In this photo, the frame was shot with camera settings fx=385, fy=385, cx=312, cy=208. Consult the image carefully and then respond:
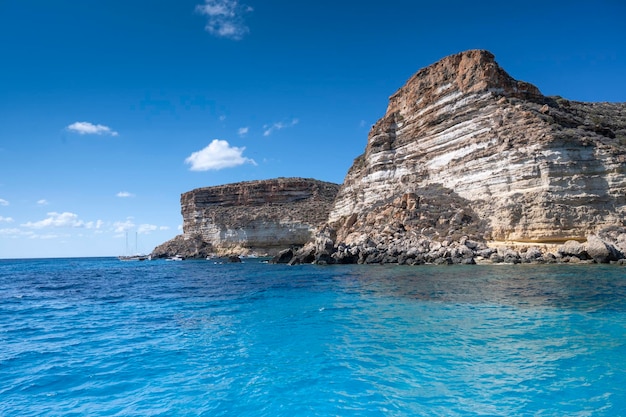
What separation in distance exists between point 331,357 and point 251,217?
68176 mm

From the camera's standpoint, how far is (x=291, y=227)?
72.6m

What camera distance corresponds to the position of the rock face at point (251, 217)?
7350 centimetres

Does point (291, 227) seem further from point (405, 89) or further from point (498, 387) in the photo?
point (498, 387)

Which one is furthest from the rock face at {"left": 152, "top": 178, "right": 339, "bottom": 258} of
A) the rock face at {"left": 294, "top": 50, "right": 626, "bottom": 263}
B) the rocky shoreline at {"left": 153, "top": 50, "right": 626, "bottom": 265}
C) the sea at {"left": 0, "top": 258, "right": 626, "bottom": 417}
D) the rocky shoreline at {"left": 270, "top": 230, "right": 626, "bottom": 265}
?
the sea at {"left": 0, "top": 258, "right": 626, "bottom": 417}

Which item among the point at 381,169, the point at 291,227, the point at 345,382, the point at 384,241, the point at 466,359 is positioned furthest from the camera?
the point at 291,227

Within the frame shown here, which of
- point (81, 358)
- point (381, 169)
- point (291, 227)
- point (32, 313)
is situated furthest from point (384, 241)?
point (291, 227)

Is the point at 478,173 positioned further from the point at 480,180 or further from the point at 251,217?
the point at 251,217

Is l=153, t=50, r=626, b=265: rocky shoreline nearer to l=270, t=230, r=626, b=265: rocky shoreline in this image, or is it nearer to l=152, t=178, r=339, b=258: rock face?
l=270, t=230, r=626, b=265: rocky shoreline

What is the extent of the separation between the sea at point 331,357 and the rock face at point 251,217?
5882 cm

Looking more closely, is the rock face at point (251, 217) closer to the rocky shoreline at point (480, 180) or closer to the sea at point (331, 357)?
the rocky shoreline at point (480, 180)

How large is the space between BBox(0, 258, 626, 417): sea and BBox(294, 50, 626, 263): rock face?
1517 centimetres

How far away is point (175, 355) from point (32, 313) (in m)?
10.1

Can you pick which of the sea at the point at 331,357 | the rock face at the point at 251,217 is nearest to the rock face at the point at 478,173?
the sea at the point at 331,357

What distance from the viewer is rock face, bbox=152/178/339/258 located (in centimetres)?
7350
